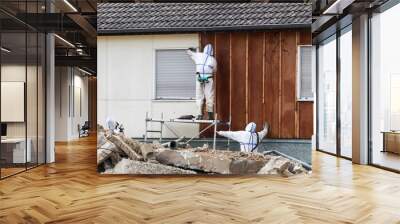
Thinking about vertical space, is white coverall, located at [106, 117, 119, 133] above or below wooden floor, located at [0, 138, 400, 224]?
above

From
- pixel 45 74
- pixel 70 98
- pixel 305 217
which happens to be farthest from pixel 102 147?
pixel 70 98

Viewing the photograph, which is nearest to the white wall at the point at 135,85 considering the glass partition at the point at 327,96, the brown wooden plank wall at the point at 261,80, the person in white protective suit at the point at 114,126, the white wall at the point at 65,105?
Answer: the person in white protective suit at the point at 114,126

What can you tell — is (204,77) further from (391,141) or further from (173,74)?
(391,141)

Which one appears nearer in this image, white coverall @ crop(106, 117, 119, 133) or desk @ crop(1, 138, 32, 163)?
white coverall @ crop(106, 117, 119, 133)

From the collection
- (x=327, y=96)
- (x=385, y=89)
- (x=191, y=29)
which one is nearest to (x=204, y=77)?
(x=191, y=29)

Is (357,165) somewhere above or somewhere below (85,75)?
below

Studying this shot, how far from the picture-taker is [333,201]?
13.6ft

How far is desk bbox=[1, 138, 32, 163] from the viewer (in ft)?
19.3

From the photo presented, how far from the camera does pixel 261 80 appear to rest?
5742mm

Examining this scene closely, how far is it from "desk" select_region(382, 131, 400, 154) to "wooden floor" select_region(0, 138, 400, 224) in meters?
0.49

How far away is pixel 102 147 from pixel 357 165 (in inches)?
180

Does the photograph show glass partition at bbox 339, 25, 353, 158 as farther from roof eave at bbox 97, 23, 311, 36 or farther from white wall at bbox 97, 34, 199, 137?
white wall at bbox 97, 34, 199, 137

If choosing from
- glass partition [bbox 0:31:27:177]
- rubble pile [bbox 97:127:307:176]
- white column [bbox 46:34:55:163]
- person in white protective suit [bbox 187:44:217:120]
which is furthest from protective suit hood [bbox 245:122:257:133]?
white column [bbox 46:34:55:163]

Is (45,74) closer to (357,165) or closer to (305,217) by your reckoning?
(305,217)
